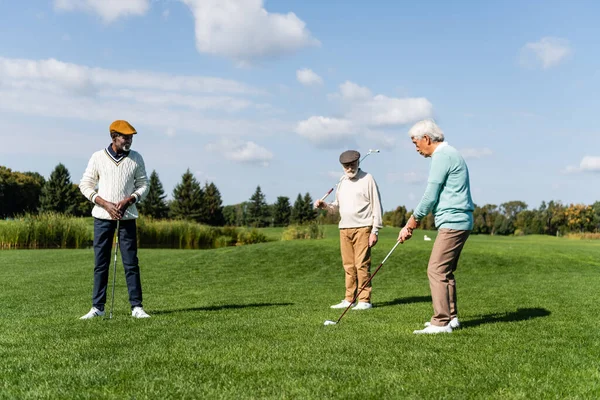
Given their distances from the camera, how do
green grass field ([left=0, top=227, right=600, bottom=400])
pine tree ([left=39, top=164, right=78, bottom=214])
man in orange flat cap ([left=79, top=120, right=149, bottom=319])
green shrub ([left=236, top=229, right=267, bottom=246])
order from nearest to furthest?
green grass field ([left=0, top=227, right=600, bottom=400]) < man in orange flat cap ([left=79, top=120, right=149, bottom=319]) < green shrub ([left=236, top=229, right=267, bottom=246]) < pine tree ([left=39, top=164, right=78, bottom=214])

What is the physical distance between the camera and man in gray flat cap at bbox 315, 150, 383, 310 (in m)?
7.83

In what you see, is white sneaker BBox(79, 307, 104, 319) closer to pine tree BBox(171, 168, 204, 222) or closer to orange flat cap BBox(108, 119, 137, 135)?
orange flat cap BBox(108, 119, 137, 135)

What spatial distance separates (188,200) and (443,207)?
229ft

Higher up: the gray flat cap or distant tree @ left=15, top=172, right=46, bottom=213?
distant tree @ left=15, top=172, right=46, bottom=213

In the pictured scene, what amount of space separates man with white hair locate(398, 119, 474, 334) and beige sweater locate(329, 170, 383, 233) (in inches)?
86.0

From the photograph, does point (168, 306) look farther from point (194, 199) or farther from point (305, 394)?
point (194, 199)

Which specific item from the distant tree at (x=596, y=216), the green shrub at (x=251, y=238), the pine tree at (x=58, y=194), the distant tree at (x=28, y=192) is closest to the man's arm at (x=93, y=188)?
the green shrub at (x=251, y=238)

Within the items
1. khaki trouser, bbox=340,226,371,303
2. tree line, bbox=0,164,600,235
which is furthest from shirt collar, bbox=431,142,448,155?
tree line, bbox=0,164,600,235

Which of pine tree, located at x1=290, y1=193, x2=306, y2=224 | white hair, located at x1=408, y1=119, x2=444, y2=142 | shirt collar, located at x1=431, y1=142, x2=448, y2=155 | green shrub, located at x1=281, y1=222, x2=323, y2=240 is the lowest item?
green shrub, located at x1=281, y1=222, x2=323, y2=240

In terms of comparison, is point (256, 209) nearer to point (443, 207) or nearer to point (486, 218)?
point (486, 218)

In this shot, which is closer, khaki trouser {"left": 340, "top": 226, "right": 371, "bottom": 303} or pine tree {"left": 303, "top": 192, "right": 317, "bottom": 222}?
khaki trouser {"left": 340, "top": 226, "right": 371, "bottom": 303}

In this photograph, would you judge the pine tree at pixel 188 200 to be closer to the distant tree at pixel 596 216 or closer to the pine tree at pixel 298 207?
the pine tree at pixel 298 207

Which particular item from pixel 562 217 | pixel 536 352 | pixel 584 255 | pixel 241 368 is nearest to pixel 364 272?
pixel 536 352

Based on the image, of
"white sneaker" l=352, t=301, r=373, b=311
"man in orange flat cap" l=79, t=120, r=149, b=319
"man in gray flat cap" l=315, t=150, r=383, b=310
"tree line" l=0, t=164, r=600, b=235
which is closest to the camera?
"man in orange flat cap" l=79, t=120, r=149, b=319
